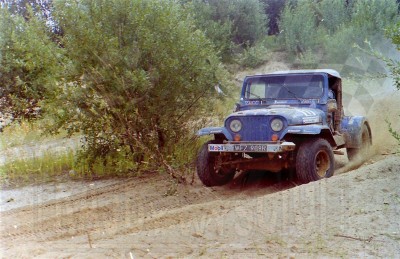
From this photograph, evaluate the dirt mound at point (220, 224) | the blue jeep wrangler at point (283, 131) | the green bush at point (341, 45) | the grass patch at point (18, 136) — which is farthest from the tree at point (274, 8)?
A: the dirt mound at point (220, 224)

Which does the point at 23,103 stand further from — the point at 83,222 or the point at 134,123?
the point at 83,222

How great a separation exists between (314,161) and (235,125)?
1317 mm

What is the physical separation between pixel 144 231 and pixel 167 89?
3.77 metres

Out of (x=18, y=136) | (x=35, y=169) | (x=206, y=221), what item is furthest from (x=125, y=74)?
(x=18, y=136)

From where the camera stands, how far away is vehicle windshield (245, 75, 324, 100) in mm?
8359

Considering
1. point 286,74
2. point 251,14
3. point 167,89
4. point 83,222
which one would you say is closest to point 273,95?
point 286,74

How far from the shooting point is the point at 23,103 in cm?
993

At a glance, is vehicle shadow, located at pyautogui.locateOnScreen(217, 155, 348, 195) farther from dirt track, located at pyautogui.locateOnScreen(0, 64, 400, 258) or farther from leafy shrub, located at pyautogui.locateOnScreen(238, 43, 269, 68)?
leafy shrub, located at pyautogui.locateOnScreen(238, 43, 269, 68)

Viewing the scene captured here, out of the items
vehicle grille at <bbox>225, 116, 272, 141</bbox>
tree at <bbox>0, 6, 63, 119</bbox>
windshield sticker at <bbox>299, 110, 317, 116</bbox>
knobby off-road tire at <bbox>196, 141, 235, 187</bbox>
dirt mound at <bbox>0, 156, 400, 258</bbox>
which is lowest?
→ dirt mound at <bbox>0, 156, 400, 258</bbox>

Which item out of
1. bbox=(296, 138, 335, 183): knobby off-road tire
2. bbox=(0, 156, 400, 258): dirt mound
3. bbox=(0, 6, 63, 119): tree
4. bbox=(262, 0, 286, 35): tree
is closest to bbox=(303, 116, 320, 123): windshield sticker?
bbox=(296, 138, 335, 183): knobby off-road tire

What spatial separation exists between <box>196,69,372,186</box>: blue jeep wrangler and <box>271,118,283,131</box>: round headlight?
0.4 inches

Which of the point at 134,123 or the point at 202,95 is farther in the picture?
the point at 202,95

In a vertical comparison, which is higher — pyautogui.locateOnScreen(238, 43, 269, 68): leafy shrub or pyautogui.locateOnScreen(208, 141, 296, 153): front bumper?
pyautogui.locateOnScreen(238, 43, 269, 68): leafy shrub

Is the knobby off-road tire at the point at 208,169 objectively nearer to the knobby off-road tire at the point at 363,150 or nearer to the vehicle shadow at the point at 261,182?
the vehicle shadow at the point at 261,182
